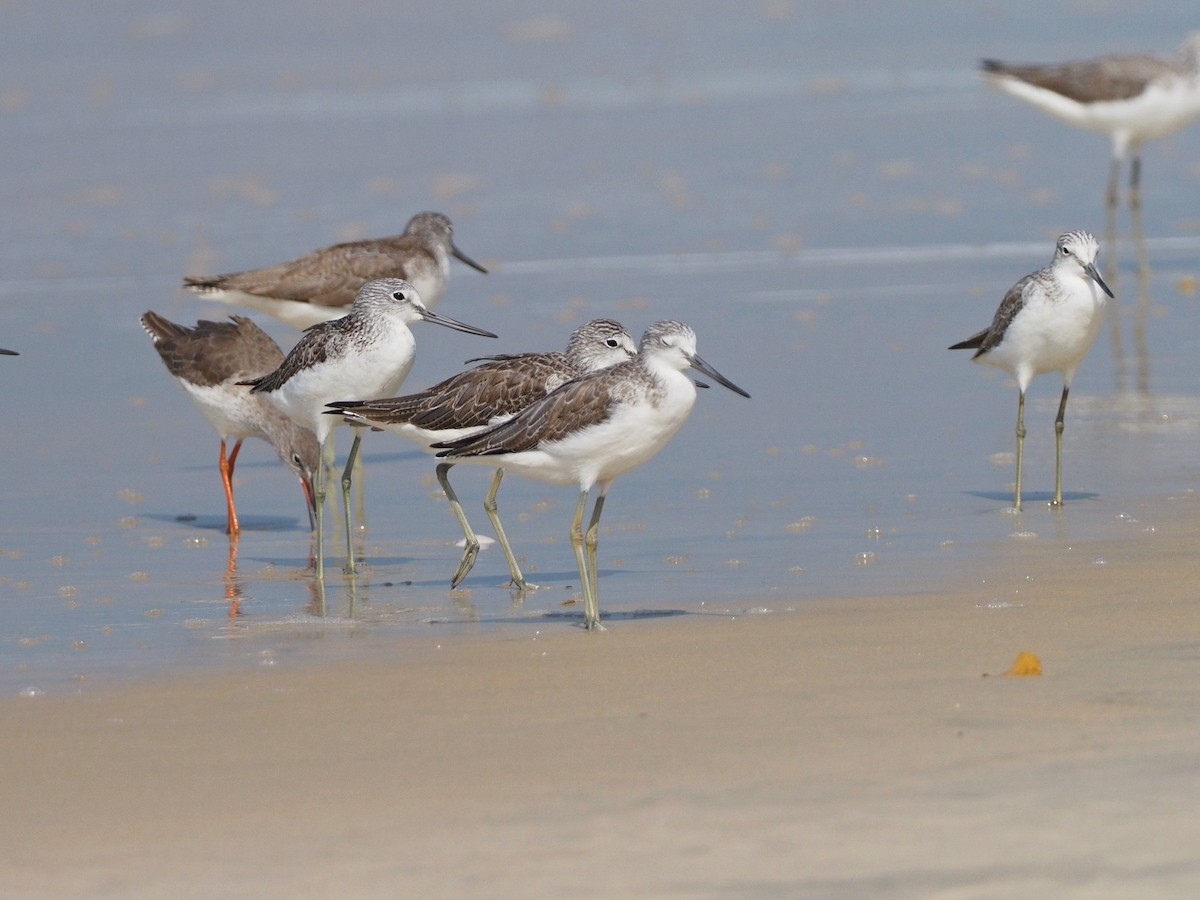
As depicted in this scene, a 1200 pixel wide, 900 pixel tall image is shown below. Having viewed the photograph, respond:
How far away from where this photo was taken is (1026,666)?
5.86m

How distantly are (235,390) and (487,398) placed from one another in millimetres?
2208

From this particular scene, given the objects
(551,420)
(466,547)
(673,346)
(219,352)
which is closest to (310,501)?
(219,352)

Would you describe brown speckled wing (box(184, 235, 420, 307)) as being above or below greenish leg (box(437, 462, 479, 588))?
above

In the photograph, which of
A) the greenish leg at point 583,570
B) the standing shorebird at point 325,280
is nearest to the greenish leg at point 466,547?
the greenish leg at point 583,570

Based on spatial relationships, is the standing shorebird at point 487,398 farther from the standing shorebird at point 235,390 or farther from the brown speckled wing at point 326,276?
the brown speckled wing at point 326,276

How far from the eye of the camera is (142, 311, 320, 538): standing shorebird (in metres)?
9.88

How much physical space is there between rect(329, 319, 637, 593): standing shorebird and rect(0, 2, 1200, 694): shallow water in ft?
1.95

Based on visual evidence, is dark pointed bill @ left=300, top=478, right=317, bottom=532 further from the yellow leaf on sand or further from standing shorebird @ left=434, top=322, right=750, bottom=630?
the yellow leaf on sand

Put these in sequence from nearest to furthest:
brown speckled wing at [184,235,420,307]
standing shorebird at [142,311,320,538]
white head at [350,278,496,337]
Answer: white head at [350,278,496,337] → standing shorebird at [142,311,320,538] → brown speckled wing at [184,235,420,307]

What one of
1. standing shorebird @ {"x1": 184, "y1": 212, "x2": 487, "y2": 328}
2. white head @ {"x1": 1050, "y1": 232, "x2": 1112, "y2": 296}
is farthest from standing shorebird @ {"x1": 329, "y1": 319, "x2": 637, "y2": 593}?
standing shorebird @ {"x1": 184, "y1": 212, "x2": 487, "y2": 328}

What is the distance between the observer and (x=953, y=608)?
6.96 m

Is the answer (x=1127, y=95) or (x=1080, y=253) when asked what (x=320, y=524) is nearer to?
(x=1080, y=253)

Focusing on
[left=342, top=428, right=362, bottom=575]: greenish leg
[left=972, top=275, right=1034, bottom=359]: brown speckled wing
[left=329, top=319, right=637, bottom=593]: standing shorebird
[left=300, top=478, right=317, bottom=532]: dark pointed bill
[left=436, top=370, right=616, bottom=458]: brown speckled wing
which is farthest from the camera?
[left=300, top=478, right=317, bottom=532]: dark pointed bill

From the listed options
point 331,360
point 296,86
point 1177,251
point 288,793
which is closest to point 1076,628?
point 288,793
